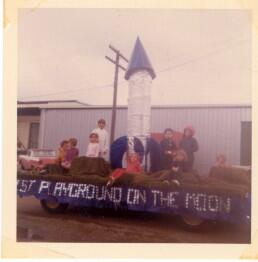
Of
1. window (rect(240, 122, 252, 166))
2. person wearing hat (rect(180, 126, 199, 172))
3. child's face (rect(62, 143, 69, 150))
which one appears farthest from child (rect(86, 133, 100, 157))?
window (rect(240, 122, 252, 166))

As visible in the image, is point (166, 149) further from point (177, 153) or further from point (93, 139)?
point (93, 139)

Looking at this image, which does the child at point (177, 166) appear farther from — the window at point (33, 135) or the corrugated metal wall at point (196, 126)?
the window at point (33, 135)

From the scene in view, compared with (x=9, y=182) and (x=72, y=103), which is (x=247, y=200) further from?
(x=9, y=182)

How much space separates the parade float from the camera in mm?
3164

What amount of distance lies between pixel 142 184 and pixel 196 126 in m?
0.59

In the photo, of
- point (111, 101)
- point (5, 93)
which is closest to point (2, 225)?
point (5, 93)

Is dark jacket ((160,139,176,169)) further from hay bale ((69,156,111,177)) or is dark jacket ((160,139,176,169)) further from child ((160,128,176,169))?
hay bale ((69,156,111,177))

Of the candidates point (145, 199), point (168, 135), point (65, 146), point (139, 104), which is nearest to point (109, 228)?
point (145, 199)

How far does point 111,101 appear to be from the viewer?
3268 mm

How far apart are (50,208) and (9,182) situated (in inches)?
16.4

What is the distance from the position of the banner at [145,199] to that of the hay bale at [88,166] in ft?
0.35

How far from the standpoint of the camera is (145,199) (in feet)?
10.8

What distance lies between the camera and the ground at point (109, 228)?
3166 mm

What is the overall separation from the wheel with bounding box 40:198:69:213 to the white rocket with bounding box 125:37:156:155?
0.70 metres
